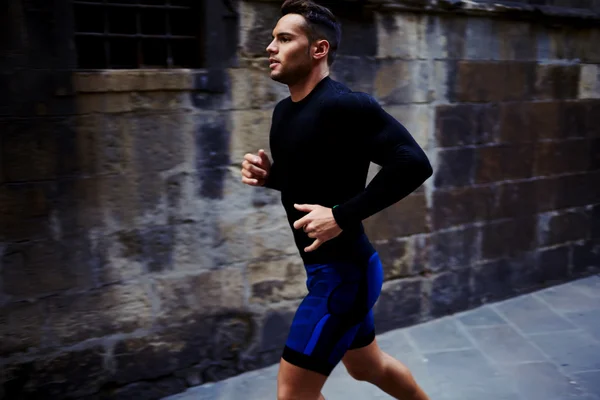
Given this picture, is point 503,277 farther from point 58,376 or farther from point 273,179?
point 58,376

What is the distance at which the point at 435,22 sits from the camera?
4.21m

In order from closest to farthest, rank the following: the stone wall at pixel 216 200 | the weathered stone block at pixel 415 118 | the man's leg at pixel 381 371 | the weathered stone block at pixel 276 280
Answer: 1. the man's leg at pixel 381 371
2. the stone wall at pixel 216 200
3. the weathered stone block at pixel 276 280
4. the weathered stone block at pixel 415 118

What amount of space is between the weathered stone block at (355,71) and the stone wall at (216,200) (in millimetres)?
13

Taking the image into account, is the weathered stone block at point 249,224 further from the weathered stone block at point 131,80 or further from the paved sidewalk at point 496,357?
the paved sidewalk at point 496,357

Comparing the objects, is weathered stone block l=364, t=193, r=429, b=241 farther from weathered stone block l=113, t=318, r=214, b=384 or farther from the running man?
the running man

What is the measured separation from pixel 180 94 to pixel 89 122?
1.72 feet

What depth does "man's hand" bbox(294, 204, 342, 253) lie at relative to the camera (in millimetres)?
2072

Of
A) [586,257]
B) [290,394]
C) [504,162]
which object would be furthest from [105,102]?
[586,257]

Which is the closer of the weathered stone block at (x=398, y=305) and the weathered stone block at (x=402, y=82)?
the weathered stone block at (x=402, y=82)

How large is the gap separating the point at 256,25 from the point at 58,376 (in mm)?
2270

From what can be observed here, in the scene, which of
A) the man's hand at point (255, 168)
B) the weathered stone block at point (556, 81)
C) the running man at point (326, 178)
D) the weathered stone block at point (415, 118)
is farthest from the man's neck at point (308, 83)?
the weathered stone block at point (556, 81)

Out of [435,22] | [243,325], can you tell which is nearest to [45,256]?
[243,325]

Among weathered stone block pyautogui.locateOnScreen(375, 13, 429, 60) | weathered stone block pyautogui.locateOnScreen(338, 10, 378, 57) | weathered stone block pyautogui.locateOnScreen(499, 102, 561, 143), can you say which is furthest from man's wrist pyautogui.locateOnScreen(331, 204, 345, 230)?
weathered stone block pyautogui.locateOnScreen(499, 102, 561, 143)

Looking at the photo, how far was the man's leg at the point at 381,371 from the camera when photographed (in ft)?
8.27
